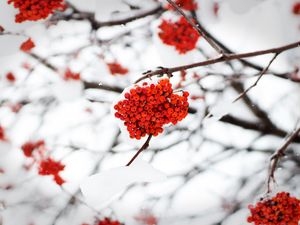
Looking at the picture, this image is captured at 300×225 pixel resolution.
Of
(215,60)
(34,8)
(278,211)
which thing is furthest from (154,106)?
(34,8)

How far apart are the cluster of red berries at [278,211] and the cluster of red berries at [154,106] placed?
1.14m

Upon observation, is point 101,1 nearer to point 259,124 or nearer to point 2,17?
point 2,17

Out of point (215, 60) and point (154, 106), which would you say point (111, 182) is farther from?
point (215, 60)

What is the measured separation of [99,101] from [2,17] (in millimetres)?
1486

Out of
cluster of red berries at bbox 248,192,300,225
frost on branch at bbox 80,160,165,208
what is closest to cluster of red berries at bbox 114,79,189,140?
frost on branch at bbox 80,160,165,208

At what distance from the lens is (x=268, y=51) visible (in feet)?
5.88

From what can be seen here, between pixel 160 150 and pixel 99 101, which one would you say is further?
pixel 160 150

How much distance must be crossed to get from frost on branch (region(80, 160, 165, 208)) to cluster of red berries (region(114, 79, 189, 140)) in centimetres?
19

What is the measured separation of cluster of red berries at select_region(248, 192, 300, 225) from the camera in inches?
91.7

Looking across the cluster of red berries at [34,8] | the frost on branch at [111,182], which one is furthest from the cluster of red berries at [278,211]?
the cluster of red berries at [34,8]

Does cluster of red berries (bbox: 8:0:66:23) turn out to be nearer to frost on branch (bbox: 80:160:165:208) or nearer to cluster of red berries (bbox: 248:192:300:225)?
frost on branch (bbox: 80:160:165:208)

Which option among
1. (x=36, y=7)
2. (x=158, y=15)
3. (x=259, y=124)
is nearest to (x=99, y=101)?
(x=158, y=15)

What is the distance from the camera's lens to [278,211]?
2332 millimetres

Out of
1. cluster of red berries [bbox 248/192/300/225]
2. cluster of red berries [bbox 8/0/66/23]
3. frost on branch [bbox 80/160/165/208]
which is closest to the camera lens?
frost on branch [bbox 80/160/165/208]
